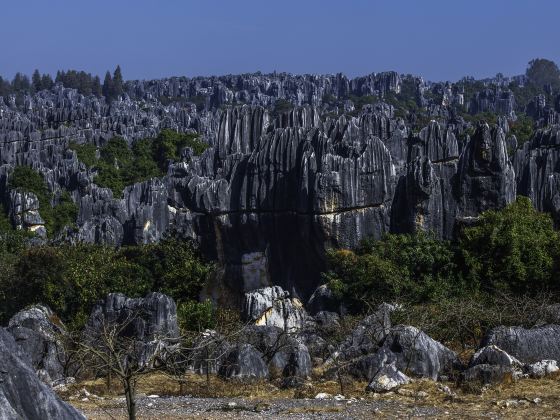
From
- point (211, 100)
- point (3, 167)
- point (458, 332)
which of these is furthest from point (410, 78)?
point (458, 332)

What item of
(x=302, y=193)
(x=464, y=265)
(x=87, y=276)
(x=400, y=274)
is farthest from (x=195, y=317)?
(x=302, y=193)

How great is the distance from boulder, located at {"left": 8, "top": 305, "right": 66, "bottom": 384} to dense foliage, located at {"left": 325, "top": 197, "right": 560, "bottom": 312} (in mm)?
7956

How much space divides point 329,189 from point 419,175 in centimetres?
→ 271

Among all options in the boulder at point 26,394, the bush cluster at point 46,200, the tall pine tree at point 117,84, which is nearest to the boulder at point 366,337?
the boulder at point 26,394

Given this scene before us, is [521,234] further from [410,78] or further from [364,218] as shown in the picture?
[410,78]

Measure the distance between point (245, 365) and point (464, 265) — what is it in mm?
9673

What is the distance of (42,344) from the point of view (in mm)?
20641

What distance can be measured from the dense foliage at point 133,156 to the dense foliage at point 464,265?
48.4 m

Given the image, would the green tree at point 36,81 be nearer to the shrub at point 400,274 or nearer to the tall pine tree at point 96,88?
the tall pine tree at point 96,88

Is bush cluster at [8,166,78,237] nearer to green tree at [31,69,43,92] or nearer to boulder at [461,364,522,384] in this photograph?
boulder at [461,364,522,384]

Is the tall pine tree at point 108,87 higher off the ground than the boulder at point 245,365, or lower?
higher

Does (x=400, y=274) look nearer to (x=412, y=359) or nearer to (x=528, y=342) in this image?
(x=528, y=342)

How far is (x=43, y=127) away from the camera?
11662 centimetres

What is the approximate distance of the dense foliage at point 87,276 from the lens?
2805 centimetres
